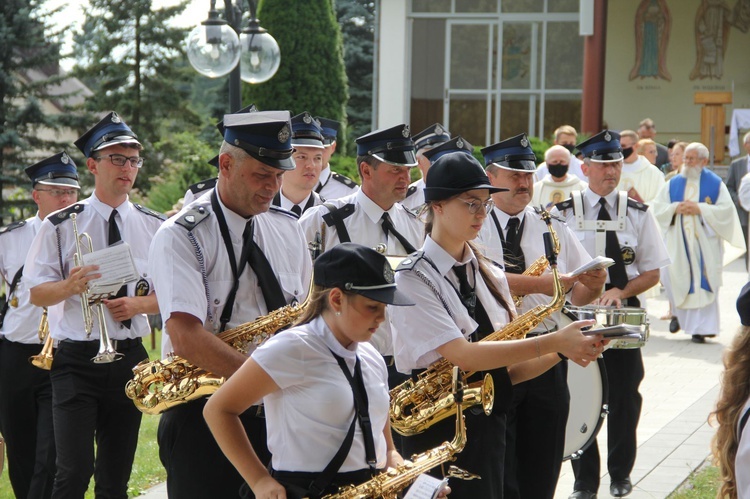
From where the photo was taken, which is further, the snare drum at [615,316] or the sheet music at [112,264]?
the sheet music at [112,264]

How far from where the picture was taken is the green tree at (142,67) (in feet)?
137

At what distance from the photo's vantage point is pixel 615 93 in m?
33.6

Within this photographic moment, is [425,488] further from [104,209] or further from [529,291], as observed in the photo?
[104,209]

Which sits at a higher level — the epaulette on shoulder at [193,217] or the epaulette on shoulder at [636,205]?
the epaulette on shoulder at [193,217]

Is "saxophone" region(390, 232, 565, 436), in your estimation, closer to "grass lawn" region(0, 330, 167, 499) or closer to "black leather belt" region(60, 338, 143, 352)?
"black leather belt" region(60, 338, 143, 352)

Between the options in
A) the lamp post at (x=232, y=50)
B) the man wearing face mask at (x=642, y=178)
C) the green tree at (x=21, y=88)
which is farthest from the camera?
the green tree at (x=21, y=88)

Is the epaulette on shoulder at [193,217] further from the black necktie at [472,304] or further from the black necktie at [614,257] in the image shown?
the black necktie at [614,257]

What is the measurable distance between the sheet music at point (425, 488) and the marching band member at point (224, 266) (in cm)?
121

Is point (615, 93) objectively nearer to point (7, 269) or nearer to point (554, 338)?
point (7, 269)

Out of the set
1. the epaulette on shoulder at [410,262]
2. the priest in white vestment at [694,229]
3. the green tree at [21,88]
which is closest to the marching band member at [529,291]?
the epaulette on shoulder at [410,262]

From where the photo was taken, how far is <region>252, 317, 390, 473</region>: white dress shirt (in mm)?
4066

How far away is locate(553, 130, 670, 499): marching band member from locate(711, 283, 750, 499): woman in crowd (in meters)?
4.13

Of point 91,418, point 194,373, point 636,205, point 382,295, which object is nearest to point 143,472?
point 91,418

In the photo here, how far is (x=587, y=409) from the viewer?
23.4ft
